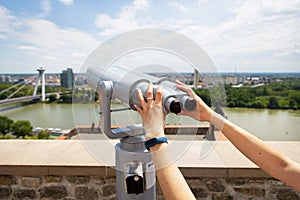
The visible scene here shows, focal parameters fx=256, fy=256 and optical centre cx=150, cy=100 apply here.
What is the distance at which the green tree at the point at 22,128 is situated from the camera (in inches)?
614

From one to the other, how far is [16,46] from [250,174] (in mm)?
24483

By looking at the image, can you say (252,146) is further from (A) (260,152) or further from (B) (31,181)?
(B) (31,181)

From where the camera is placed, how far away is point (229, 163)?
1.58 m

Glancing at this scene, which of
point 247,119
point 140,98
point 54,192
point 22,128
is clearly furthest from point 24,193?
point 22,128

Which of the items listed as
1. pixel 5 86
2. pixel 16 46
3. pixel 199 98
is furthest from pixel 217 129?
pixel 16 46

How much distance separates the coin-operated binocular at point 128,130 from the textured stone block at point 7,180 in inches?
37.7

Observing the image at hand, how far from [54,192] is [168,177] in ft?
4.24

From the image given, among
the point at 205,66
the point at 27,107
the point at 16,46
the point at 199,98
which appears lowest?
the point at 27,107

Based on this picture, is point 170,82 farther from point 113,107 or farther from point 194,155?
point 194,155

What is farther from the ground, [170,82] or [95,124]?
[170,82]

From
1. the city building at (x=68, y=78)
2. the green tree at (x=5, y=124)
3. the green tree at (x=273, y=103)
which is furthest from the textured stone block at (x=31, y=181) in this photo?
the green tree at (x=5, y=124)

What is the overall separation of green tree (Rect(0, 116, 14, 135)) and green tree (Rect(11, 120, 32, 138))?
0.29 m

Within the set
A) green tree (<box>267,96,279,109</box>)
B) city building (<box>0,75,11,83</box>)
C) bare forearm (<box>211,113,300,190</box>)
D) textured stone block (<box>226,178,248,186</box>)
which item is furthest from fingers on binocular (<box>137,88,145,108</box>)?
city building (<box>0,75,11,83</box>)

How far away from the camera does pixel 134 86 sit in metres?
0.88
